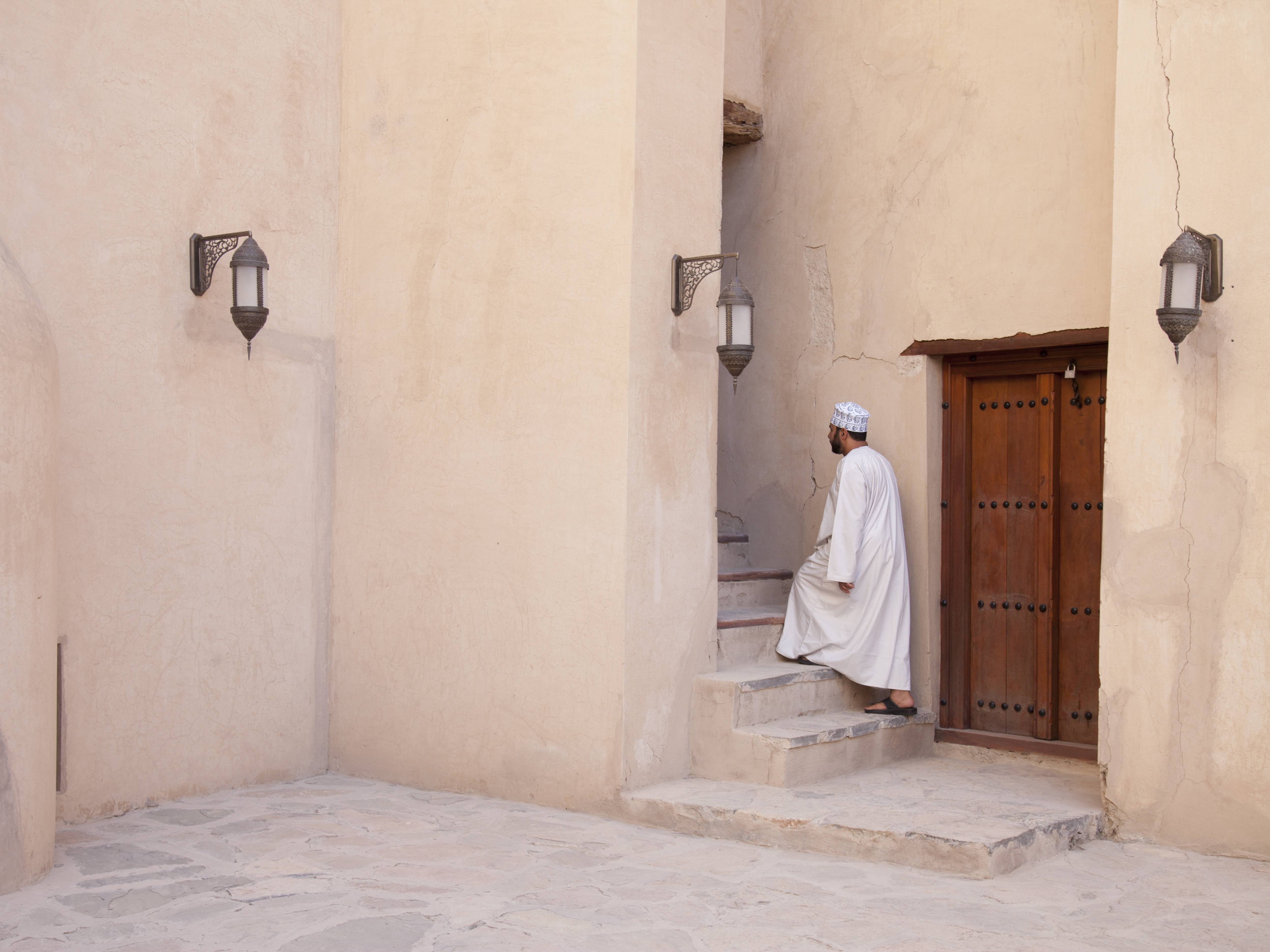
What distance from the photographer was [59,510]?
566 cm

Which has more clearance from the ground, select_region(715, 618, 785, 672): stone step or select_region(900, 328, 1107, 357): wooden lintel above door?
select_region(900, 328, 1107, 357): wooden lintel above door

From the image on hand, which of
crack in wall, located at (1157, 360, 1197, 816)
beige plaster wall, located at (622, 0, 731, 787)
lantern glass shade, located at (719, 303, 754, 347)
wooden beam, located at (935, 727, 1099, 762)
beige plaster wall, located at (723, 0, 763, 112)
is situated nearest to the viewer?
crack in wall, located at (1157, 360, 1197, 816)

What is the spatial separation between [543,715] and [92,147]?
3453 mm

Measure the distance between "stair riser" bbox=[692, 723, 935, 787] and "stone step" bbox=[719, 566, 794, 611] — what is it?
47.8 inches

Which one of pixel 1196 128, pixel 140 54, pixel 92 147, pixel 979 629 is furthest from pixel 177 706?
pixel 1196 128

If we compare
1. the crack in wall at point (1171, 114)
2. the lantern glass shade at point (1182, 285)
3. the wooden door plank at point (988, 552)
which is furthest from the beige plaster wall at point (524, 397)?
the lantern glass shade at point (1182, 285)

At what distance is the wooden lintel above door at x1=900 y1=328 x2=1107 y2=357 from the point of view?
652 cm

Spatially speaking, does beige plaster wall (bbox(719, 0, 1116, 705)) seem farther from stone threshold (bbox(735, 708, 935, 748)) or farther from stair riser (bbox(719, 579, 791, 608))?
stone threshold (bbox(735, 708, 935, 748))

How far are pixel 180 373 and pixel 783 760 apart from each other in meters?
3.51

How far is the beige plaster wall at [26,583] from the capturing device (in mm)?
4617

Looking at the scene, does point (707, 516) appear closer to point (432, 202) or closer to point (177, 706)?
point (432, 202)

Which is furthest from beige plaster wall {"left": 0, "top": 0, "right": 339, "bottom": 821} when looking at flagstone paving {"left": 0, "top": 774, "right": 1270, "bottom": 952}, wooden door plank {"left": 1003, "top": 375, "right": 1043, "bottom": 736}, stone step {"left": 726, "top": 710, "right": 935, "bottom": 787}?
wooden door plank {"left": 1003, "top": 375, "right": 1043, "bottom": 736}

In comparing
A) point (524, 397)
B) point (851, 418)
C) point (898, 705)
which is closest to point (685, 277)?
point (524, 397)

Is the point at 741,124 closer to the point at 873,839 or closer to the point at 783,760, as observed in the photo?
the point at 783,760
